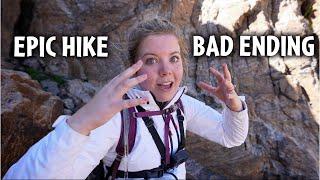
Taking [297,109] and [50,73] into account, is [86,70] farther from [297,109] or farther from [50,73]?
[297,109]

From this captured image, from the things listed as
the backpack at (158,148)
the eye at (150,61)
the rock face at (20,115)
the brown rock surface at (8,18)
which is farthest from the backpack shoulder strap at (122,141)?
the brown rock surface at (8,18)

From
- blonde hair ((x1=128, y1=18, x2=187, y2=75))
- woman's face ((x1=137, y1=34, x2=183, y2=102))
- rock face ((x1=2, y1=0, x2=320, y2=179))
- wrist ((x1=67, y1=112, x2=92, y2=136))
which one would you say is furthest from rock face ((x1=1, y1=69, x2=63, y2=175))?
wrist ((x1=67, y1=112, x2=92, y2=136))

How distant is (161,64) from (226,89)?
1.53 feet

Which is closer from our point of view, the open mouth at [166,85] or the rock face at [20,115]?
the open mouth at [166,85]

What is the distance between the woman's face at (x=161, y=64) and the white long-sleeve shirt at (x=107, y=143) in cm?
8

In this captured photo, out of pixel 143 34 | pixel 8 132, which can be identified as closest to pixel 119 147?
pixel 143 34

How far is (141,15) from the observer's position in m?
6.61

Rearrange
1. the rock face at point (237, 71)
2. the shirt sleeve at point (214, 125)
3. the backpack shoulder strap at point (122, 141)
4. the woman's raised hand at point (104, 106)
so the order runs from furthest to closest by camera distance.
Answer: the rock face at point (237, 71)
the shirt sleeve at point (214, 125)
the backpack shoulder strap at point (122, 141)
the woman's raised hand at point (104, 106)

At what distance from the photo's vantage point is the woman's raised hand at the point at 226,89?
8.04 ft

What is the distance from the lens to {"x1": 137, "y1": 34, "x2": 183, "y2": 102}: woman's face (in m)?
2.29

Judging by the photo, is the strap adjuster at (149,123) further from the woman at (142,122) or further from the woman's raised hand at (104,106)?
the woman's raised hand at (104,106)

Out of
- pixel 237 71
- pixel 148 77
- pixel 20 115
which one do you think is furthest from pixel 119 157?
pixel 237 71

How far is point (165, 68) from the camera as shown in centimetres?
228

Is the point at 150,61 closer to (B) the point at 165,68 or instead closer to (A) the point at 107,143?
(B) the point at 165,68
